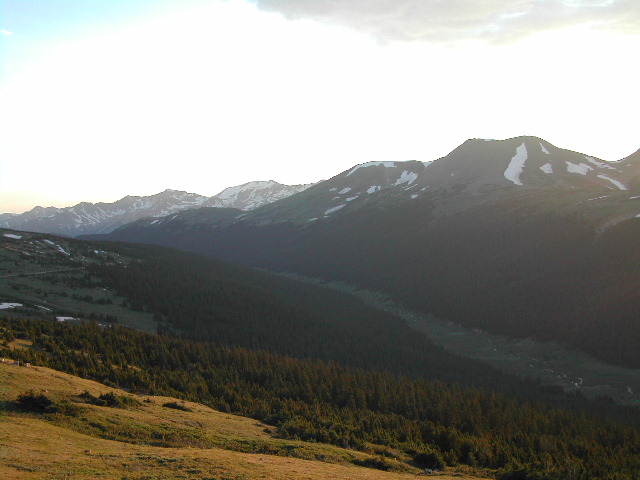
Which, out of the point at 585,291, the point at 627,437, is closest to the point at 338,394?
the point at 627,437

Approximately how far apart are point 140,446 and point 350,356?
56.3m

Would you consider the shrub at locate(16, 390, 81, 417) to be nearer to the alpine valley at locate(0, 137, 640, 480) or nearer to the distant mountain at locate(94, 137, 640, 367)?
the alpine valley at locate(0, 137, 640, 480)

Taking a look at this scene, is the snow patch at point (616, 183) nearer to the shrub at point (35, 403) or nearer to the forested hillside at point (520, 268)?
the forested hillside at point (520, 268)

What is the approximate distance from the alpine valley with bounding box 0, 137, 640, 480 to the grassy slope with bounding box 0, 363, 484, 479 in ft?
0.51

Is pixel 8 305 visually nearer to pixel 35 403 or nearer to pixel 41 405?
pixel 35 403

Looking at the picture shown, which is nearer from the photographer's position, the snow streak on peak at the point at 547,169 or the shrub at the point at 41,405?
the shrub at the point at 41,405

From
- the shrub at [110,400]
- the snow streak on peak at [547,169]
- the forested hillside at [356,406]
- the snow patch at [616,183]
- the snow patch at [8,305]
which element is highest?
the snow streak on peak at [547,169]

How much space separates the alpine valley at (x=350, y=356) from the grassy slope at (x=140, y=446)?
0.51 ft

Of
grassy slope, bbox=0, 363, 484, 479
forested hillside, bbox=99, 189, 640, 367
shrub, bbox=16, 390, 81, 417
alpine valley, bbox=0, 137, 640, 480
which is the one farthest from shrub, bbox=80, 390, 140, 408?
forested hillside, bbox=99, 189, 640, 367

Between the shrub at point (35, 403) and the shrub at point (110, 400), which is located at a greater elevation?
the shrub at point (35, 403)

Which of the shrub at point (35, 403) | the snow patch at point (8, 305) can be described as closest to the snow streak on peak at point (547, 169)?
the snow patch at point (8, 305)

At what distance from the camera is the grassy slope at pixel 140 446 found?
A: 18.3 metres

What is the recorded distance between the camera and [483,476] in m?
30.1

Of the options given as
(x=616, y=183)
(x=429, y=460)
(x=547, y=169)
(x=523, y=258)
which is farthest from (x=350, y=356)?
(x=547, y=169)
